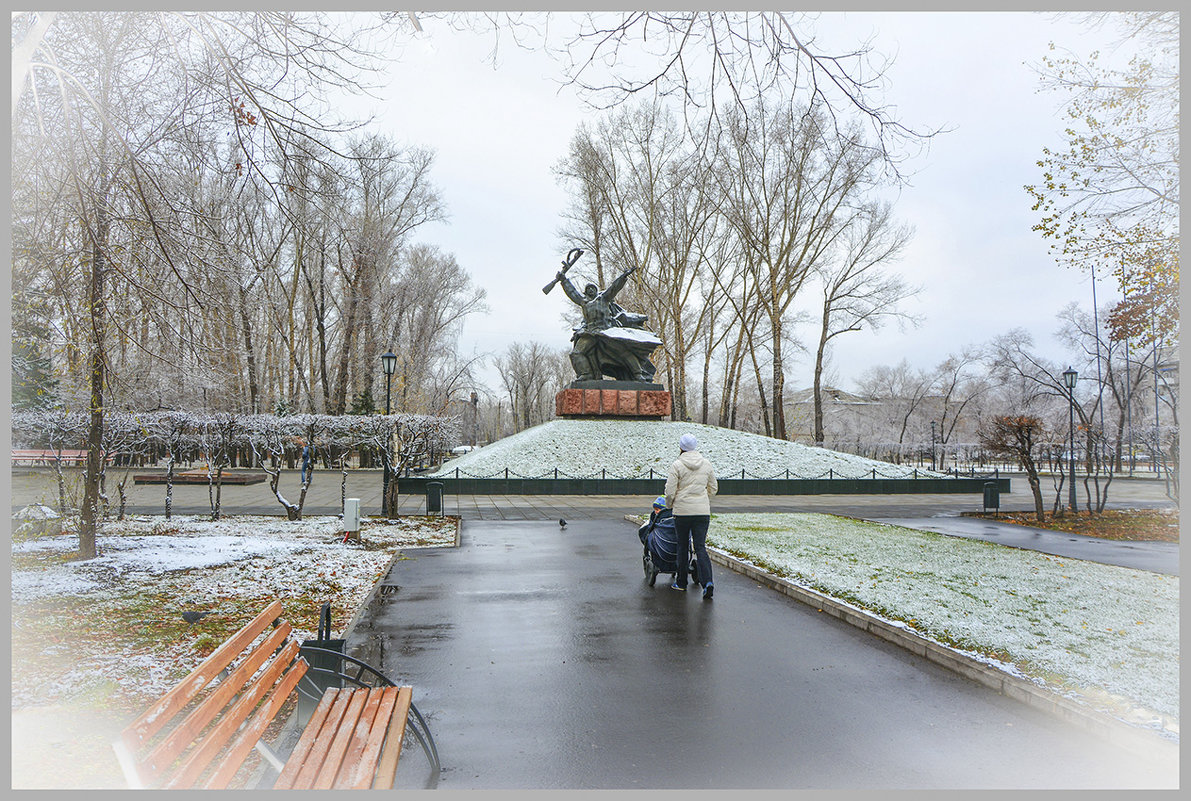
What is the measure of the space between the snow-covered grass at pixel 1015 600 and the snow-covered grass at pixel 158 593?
5.31 meters

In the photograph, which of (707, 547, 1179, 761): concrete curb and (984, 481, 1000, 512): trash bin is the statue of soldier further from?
(707, 547, 1179, 761): concrete curb

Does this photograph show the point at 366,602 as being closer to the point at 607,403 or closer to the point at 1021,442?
the point at 1021,442

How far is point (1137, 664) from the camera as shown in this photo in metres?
5.11

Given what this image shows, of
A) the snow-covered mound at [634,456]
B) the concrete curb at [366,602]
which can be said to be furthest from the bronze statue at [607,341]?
the concrete curb at [366,602]

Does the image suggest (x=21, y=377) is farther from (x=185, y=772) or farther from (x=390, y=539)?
(x=185, y=772)

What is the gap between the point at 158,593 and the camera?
7.29 m

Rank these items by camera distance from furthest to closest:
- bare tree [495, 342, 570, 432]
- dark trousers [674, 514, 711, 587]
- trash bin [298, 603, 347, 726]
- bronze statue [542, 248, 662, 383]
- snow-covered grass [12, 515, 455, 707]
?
bare tree [495, 342, 570, 432]
bronze statue [542, 248, 662, 383]
dark trousers [674, 514, 711, 587]
snow-covered grass [12, 515, 455, 707]
trash bin [298, 603, 347, 726]

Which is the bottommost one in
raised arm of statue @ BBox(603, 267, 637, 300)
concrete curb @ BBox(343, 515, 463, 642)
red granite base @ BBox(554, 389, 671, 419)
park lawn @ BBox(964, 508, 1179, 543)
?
park lawn @ BBox(964, 508, 1179, 543)

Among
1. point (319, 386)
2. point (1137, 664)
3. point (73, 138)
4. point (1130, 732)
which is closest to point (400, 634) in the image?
point (73, 138)

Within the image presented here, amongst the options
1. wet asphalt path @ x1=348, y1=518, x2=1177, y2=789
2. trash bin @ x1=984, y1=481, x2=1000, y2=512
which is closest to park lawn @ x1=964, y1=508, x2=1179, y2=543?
trash bin @ x1=984, y1=481, x2=1000, y2=512

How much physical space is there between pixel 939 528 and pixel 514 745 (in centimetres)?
1366

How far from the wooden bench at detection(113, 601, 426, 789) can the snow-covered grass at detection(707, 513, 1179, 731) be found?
4201mm

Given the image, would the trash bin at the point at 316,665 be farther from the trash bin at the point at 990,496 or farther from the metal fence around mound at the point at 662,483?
the trash bin at the point at 990,496

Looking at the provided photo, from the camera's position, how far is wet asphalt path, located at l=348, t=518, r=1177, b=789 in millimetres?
3574
